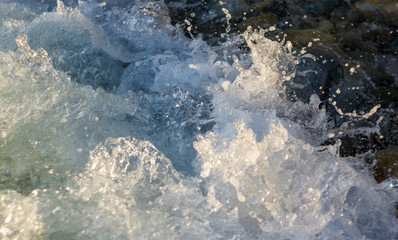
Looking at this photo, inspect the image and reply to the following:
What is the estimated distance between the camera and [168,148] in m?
2.01

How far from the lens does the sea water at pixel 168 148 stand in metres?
1.60

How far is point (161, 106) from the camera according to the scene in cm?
218

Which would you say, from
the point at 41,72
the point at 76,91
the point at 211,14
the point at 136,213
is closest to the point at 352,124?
the point at 211,14

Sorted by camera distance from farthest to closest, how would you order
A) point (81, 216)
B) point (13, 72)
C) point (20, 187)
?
point (13, 72) < point (20, 187) < point (81, 216)

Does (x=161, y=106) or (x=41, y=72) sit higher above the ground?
(x=41, y=72)

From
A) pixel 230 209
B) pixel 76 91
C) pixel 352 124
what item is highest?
pixel 76 91

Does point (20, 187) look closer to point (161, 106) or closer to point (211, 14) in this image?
point (161, 106)

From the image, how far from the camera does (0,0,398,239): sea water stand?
1.60 m

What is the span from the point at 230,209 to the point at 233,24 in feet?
4.22

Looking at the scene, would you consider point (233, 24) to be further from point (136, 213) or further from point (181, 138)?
point (136, 213)

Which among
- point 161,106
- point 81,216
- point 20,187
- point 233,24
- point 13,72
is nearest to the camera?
point 81,216

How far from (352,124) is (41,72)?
1.51 meters

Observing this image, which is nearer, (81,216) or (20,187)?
(81,216)

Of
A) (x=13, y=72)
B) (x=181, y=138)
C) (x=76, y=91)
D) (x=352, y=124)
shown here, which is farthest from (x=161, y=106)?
(x=352, y=124)
